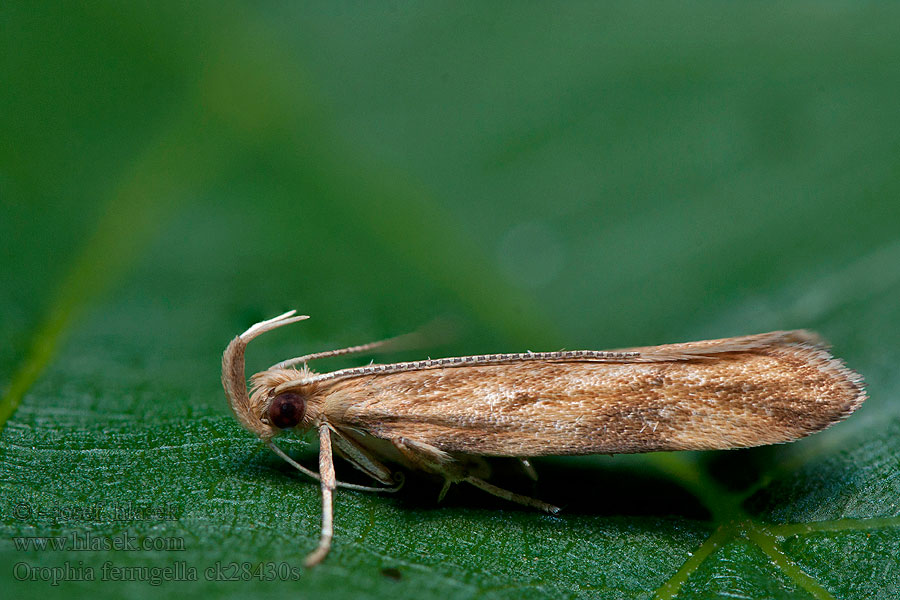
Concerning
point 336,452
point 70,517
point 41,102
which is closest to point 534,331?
point 336,452

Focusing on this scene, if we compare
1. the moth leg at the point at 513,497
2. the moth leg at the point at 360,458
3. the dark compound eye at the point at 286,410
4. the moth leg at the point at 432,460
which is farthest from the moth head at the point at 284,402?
the moth leg at the point at 513,497

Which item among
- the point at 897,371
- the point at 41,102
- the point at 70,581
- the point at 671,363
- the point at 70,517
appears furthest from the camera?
the point at 41,102

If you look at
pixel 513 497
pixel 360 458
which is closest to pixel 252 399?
pixel 360 458

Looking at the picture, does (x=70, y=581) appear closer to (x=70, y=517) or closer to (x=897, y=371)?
(x=70, y=517)

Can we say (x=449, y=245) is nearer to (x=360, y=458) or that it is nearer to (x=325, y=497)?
(x=360, y=458)

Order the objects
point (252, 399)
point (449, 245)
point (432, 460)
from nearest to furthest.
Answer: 1. point (432, 460)
2. point (252, 399)
3. point (449, 245)

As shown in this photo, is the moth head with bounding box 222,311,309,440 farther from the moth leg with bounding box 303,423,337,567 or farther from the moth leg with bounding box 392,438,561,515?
the moth leg with bounding box 392,438,561,515

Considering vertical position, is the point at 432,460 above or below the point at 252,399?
below

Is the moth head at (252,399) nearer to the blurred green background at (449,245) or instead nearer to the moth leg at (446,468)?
the blurred green background at (449,245)
